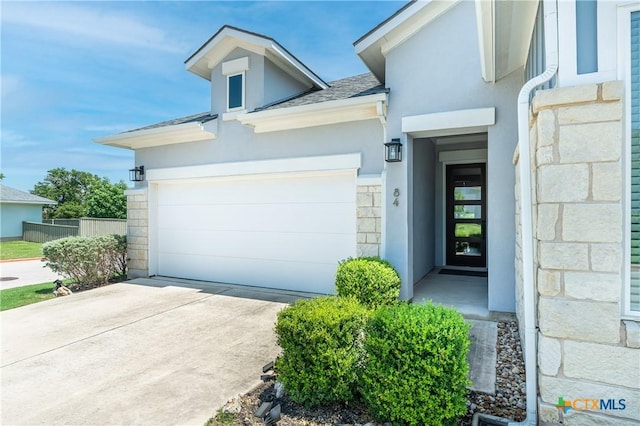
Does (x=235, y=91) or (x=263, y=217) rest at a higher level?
(x=235, y=91)

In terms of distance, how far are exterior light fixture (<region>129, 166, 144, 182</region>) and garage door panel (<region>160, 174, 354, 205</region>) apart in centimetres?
73

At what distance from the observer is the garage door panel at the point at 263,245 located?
7076 mm

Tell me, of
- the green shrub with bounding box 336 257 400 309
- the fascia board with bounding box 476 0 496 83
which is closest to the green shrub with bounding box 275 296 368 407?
the green shrub with bounding box 336 257 400 309

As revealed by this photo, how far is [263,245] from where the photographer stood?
7.87m

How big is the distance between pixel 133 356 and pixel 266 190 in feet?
14.4

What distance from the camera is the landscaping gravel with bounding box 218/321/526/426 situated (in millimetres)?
2898

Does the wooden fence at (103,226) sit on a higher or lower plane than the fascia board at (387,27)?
lower

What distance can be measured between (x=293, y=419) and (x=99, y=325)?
4.33 meters

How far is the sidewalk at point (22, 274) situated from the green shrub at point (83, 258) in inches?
33.2

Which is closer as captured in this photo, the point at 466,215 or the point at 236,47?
the point at 236,47

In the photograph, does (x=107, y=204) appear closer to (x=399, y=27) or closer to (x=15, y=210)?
(x=15, y=210)

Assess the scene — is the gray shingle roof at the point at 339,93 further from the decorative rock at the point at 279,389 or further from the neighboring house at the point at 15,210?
the neighboring house at the point at 15,210

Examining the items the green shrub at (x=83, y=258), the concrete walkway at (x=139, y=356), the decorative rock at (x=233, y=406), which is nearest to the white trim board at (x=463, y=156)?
the concrete walkway at (x=139, y=356)

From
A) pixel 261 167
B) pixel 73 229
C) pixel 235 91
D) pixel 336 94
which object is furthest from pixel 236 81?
pixel 73 229
